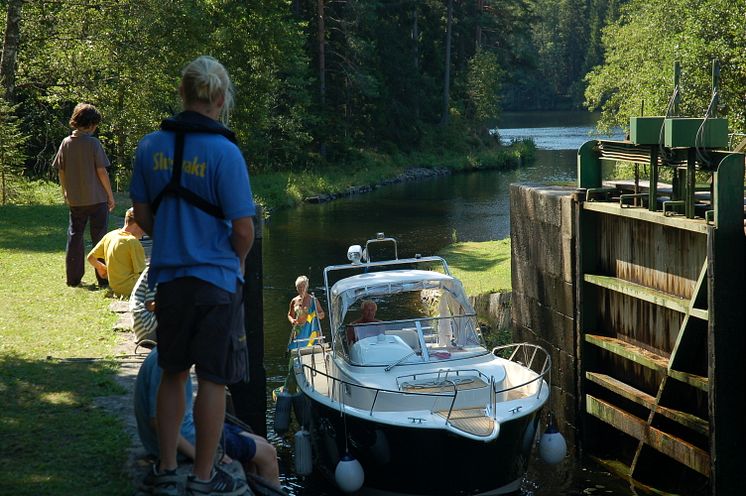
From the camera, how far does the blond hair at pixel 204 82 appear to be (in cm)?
538

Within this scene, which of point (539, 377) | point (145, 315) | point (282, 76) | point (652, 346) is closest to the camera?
point (145, 315)

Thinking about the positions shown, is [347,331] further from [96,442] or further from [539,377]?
[96,442]

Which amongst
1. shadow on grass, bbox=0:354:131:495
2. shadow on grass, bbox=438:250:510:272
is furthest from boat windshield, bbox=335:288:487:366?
shadow on grass, bbox=438:250:510:272

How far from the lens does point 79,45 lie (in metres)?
26.8

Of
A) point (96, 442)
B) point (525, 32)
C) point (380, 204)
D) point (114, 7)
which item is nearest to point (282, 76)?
point (380, 204)

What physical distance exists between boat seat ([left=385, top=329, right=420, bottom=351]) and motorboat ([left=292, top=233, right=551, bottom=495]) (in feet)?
0.04

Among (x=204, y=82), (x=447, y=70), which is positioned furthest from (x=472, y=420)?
(x=447, y=70)

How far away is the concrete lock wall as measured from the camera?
1316cm

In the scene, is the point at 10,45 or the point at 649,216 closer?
the point at 649,216

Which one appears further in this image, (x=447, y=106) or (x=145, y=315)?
(x=447, y=106)

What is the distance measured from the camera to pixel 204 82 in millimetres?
5391

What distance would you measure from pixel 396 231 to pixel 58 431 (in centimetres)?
2459

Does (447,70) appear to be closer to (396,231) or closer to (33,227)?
(396,231)

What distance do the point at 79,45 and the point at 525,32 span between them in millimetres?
54864
